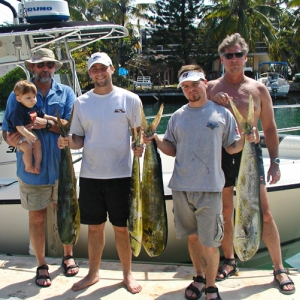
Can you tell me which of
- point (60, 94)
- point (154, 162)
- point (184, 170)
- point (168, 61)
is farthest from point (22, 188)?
point (168, 61)

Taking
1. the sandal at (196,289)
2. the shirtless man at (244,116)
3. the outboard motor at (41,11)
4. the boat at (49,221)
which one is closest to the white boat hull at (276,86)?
the boat at (49,221)

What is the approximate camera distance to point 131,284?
10.5 ft

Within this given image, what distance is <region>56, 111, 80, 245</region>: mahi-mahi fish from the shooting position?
314cm

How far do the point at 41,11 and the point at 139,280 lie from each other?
3.05 m

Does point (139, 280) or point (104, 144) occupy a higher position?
point (104, 144)

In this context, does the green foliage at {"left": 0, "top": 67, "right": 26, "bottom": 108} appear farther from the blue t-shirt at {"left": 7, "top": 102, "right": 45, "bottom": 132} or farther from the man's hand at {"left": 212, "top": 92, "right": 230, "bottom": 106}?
the man's hand at {"left": 212, "top": 92, "right": 230, "bottom": 106}

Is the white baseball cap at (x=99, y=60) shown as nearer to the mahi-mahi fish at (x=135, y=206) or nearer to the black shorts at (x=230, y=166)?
the mahi-mahi fish at (x=135, y=206)

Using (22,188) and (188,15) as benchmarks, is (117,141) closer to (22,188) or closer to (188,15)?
(22,188)

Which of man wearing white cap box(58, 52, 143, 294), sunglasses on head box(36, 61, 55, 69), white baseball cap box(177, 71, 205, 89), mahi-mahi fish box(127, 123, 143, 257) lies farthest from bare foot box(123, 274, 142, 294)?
sunglasses on head box(36, 61, 55, 69)

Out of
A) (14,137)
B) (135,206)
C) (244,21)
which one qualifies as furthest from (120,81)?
(135,206)

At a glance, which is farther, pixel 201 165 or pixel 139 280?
pixel 139 280

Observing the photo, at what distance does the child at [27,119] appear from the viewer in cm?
312

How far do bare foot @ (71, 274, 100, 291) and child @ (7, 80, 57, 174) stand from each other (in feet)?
3.09

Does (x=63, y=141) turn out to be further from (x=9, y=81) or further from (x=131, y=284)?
(x=9, y=81)
